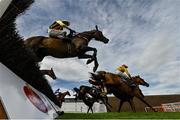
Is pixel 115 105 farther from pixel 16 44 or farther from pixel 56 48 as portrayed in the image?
pixel 16 44

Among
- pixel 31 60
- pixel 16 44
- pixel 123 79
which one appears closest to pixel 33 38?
pixel 123 79

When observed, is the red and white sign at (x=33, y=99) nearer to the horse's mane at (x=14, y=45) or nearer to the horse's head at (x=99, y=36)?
the horse's mane at (x=14, y=45)

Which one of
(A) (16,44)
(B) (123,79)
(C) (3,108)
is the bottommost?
(C) (3,108)

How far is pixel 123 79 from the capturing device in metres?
12.8

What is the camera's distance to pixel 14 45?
313cm

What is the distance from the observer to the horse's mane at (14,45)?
2.70 metres

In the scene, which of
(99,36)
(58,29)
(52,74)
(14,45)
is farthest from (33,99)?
(52,74)

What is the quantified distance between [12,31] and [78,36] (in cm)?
656

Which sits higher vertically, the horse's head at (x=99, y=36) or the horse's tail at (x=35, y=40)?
the horse's head at (x=99, y=36)

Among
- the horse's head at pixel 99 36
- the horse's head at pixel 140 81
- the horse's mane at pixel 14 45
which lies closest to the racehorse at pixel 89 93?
the horse's head at pixel 140 81

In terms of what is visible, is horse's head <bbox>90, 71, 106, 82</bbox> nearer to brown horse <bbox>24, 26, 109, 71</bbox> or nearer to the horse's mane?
brown horse <bbox>24, 26, 109, 71</bbox>

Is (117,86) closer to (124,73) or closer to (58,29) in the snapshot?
(124,73)

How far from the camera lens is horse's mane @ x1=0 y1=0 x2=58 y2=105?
270 centimetres

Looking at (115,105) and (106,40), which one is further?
(115,105)
